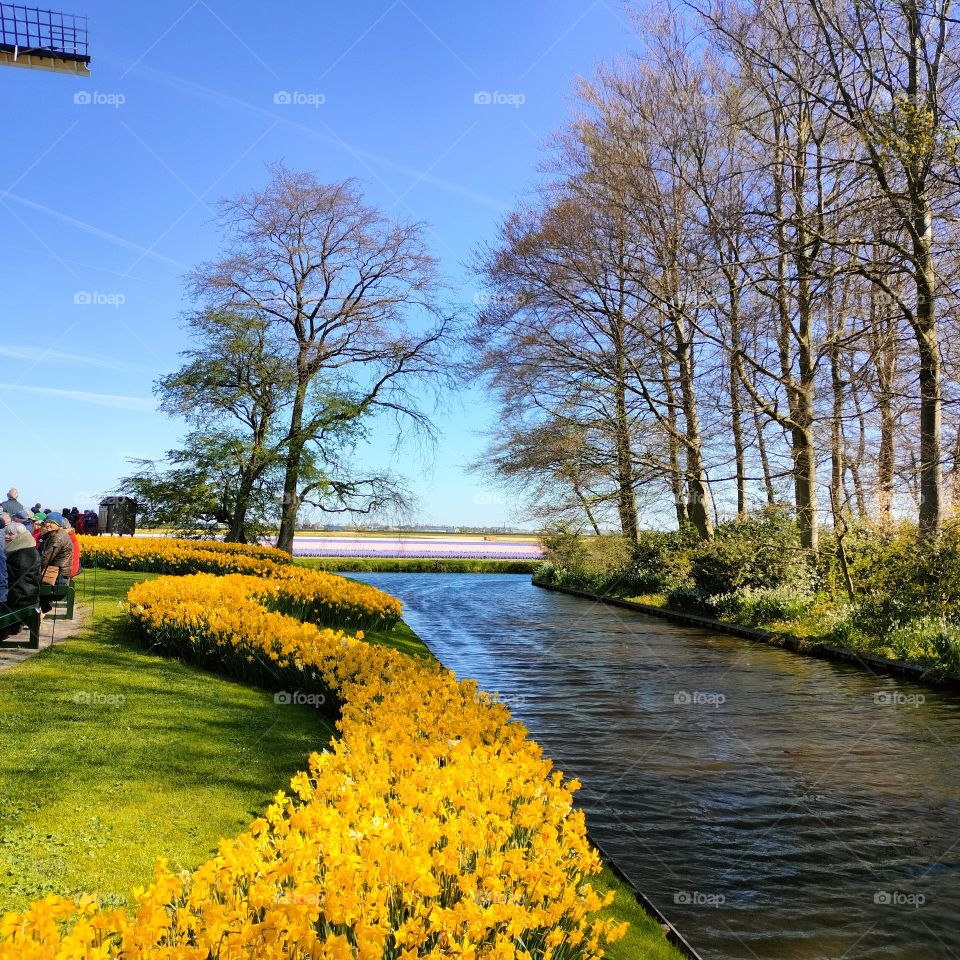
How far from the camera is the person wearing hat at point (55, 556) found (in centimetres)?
1068

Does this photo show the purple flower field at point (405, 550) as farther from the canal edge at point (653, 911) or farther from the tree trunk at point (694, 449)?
the canal edge at point (653, 911)

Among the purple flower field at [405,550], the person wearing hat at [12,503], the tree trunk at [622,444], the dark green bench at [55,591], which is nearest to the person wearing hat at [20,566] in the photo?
the dark green bench at [55,591]

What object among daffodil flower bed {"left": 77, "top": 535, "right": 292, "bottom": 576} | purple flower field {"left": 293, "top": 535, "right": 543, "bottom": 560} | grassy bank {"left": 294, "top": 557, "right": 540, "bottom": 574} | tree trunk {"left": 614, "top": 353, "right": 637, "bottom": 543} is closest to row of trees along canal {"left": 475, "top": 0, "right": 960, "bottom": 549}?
tree trunk {"left": 614, "top": 353, "right": 637, "bottom": 543}

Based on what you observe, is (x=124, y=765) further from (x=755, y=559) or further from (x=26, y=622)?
(x=755, y=559)

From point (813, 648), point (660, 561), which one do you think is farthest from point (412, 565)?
point (813, 648)

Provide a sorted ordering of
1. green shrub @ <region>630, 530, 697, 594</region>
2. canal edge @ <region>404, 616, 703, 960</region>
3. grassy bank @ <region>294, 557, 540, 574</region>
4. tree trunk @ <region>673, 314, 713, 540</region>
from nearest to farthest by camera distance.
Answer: canal edge @ <region>404, 616, 703, 960</region> → tree trunk @ <region>673, 314, 713, 540</region> → green shrub @ <region>630, 530, 697, 594</region> → grassy bank @ <region>294, 557, 540, 574</region>

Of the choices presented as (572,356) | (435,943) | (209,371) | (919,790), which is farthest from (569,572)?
(435,943)

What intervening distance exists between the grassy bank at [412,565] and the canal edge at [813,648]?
72.3 ft

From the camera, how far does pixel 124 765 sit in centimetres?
581

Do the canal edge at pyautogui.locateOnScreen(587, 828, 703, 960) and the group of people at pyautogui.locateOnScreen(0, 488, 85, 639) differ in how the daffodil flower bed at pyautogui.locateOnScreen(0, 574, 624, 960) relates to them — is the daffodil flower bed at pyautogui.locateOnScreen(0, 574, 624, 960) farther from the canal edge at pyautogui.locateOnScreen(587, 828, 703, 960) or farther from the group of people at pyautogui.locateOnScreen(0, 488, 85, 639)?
the group of people at pyautogui.locateOnScreen(0, 488, 85, 639)

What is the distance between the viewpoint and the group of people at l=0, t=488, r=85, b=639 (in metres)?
9.05

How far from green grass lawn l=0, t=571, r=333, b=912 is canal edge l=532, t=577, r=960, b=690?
342 inches

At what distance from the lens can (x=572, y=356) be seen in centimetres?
2366

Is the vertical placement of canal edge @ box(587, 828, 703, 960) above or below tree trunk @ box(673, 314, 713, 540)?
below
